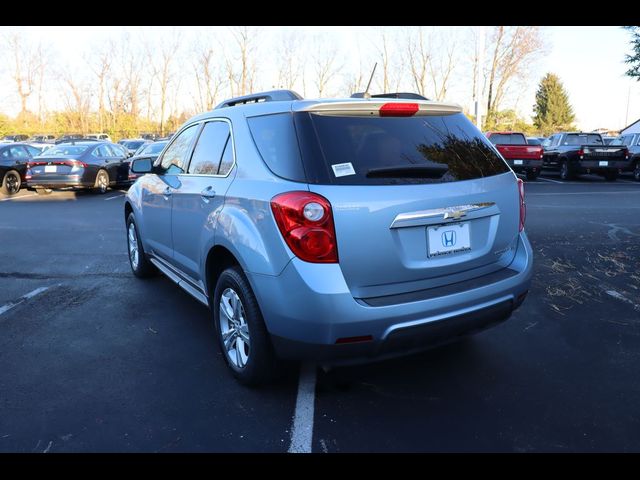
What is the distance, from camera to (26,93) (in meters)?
47.8

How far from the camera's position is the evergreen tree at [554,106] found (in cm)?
6631

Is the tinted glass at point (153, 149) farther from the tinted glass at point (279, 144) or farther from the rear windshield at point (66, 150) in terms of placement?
the tinted glass at point (279, 144)

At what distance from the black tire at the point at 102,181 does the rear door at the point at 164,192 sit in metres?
10.3

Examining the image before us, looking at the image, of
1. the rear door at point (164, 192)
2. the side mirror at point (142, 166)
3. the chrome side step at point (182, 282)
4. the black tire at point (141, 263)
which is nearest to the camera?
the chrome side step at point (182, 282)

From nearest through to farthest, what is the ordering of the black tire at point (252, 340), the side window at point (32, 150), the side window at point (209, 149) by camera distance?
the black tire at point (252, 340), the side window at point (209, 149), the side window at point (32, 150)

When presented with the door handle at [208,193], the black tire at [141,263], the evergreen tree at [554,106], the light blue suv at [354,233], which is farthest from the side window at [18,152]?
the evergreen tree at [554,106]

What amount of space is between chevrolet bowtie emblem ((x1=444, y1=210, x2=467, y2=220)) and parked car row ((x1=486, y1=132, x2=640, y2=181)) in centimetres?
1629

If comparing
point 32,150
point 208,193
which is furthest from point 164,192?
point 32,150

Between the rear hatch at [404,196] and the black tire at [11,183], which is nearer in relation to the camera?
the rear hatch at [404,196]

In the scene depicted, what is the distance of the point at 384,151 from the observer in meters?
2.85

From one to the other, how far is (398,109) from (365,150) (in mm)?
417

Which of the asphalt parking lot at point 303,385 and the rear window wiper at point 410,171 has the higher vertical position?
the rear window wiper at point 410,171

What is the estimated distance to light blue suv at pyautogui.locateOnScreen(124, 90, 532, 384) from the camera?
2.59 metres

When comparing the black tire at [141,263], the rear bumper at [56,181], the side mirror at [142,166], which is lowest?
the black tire at [141,263]
